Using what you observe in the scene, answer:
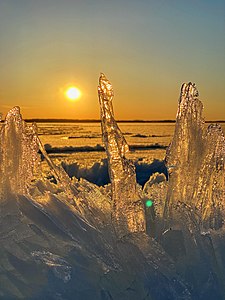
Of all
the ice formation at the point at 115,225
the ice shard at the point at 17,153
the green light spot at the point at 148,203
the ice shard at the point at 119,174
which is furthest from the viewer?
the green light spot at the point at 148,203

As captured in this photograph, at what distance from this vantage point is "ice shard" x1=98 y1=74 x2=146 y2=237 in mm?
1848

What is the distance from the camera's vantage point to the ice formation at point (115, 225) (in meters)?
1.66

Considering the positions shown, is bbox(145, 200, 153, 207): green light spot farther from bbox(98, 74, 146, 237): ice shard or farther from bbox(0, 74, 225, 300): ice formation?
bbox(98, 74, 146, 237): ice shard

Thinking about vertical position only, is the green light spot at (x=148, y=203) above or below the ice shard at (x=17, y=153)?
below

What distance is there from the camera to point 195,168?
78.9 inches

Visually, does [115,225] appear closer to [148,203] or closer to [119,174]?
[119,174]

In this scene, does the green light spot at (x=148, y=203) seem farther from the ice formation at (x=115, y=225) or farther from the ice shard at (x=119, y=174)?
the ice shard at (x=119, y=174)

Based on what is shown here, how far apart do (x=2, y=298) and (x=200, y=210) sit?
2.72ft

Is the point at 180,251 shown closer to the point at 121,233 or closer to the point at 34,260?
the point at 121,233

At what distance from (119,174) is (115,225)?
0.19m

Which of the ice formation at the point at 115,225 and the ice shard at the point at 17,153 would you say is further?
the ice shard at the point at 17,153

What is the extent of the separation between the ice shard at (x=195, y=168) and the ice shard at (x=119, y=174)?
182 millimetres

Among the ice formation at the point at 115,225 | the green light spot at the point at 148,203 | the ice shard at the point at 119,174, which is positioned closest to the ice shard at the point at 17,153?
the ice formation at the point at 115,225

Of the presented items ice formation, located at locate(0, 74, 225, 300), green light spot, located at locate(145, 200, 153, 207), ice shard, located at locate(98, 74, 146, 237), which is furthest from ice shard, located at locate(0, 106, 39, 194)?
green light spot, located at locate(145, 200, 153, 207)
